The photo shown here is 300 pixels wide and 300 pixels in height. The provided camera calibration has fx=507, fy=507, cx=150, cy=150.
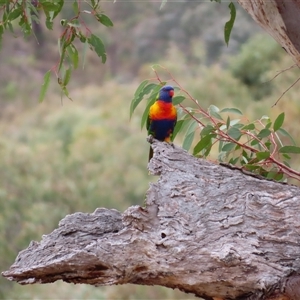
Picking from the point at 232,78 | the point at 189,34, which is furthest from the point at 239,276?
the point at 189,34

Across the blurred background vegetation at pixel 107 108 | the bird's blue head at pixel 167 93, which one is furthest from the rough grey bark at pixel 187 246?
the blurred background vegetation at pixel 107 108

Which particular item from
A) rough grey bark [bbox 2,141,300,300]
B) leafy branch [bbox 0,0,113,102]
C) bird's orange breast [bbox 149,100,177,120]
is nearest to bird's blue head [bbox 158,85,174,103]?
bird's orange breast [bbox 149,100,177,120]

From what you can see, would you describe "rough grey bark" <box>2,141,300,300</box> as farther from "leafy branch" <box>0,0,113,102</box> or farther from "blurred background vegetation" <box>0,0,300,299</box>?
"blurred background vegetation" <box>0,0,300,299</box>

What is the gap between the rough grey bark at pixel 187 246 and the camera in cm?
85

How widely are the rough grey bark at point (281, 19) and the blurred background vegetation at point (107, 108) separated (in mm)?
899

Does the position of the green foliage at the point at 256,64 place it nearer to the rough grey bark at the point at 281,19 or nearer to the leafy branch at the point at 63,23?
the leafy branch at the point at 63,23

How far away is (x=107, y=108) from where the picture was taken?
253 inches

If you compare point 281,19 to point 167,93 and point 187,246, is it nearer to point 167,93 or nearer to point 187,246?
point 187,246

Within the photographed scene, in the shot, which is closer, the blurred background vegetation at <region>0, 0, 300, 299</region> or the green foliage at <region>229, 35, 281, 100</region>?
the blurred background vegetation at <region>0, 0, 300, 299</region>

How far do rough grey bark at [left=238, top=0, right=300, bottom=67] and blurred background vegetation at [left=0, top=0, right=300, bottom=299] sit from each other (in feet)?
2.95

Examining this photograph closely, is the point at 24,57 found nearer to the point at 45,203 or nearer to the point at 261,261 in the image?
the point at 45,203

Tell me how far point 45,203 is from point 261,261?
3472mm

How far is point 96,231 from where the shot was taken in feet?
2.97

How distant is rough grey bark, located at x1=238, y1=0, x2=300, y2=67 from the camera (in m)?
0.83
